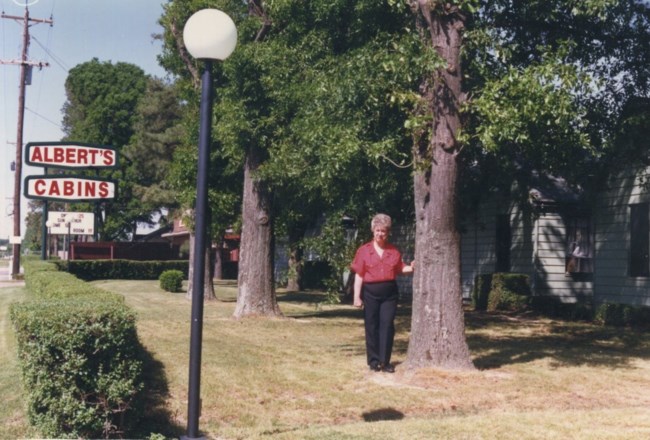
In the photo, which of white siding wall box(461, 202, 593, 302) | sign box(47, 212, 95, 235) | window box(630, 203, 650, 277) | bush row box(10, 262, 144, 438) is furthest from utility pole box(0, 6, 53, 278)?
bush row box(10, 262, 144, 438)

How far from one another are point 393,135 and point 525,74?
2.59 meters

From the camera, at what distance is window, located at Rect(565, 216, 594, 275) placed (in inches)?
866

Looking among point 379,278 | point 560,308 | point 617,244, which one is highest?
point 617,244

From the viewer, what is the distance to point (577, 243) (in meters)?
22.1

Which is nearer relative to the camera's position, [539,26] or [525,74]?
[525,74]

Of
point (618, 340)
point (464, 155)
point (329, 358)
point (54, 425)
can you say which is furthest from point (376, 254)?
point (618, 340)

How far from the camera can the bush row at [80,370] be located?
5.94 meters

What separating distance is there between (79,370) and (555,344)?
378 inches

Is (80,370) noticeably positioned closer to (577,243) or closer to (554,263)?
(554,263)

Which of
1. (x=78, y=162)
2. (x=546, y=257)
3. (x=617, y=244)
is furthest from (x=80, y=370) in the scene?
(x=546, y=257)

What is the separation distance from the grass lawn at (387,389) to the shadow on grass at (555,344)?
0.13 feet

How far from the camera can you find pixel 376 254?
919 cm

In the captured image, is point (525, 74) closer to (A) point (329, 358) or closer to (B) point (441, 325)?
(B) point (441, 325)

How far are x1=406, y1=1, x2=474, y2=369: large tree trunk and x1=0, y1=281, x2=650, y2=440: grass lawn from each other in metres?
0.42
